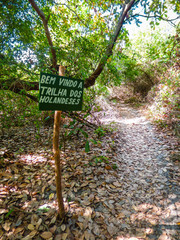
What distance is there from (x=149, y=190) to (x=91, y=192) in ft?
3.79

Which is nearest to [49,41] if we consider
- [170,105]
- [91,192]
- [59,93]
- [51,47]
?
[51,47]

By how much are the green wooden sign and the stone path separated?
1864 millimetres

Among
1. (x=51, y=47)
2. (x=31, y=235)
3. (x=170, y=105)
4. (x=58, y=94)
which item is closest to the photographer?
(x=58, y=94)

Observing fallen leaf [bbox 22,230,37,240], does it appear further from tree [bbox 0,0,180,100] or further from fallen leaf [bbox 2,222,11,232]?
tree [bbox 0,0,180,100]

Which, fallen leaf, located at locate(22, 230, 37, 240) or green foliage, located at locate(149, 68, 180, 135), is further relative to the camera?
green foliage, located at locate(149, 68, 180, 135)

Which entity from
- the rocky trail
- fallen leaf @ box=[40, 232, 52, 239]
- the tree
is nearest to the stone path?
the rocky trail

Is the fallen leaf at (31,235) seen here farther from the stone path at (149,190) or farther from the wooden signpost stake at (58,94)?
the stone path at (149,190)

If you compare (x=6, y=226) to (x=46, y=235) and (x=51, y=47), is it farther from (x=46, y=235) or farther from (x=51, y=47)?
(x=51, y=47)

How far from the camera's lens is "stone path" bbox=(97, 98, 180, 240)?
1.84 m

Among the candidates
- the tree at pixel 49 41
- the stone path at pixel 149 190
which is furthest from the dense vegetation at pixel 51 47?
the stone path at pixel 149 190

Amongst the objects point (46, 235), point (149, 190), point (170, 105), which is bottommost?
point (46, 235)

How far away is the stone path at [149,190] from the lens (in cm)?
184

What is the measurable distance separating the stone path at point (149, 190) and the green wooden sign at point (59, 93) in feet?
6.12

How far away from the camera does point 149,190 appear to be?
8.32ft
